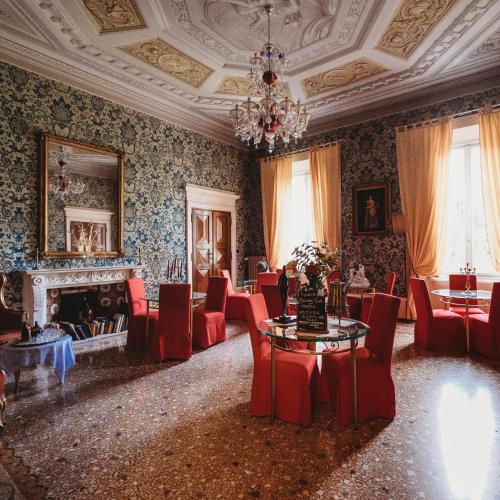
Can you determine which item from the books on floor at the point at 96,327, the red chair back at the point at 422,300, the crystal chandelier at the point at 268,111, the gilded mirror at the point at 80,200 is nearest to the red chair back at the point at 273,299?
the crystal chandelier at the point at 268,111

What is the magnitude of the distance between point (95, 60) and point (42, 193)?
6.60ft

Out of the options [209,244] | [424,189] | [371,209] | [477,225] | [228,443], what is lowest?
[228,443]

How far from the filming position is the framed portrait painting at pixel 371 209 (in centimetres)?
622

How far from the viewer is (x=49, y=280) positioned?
4.57m

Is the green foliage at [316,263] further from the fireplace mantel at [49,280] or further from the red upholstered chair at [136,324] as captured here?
the fireplace mantel at [49,280]

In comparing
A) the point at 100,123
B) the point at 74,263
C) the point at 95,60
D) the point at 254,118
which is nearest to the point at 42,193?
the point at 74,263

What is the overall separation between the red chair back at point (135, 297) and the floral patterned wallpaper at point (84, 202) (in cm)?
92

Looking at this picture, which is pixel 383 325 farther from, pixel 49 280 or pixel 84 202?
pixel 84 202

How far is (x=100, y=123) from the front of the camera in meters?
5.29

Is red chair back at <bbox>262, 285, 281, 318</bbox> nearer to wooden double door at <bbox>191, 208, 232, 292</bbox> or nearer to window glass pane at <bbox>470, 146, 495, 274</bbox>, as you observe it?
wooden double door at <bbox>191, 208, 232, 292</bbox>

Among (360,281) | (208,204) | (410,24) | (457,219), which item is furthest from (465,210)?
(208,204)

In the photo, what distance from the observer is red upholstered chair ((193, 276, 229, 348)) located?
4.62m

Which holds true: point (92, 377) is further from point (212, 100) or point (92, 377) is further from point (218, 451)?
point (212, 100)

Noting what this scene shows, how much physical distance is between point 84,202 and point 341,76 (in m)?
4.58
